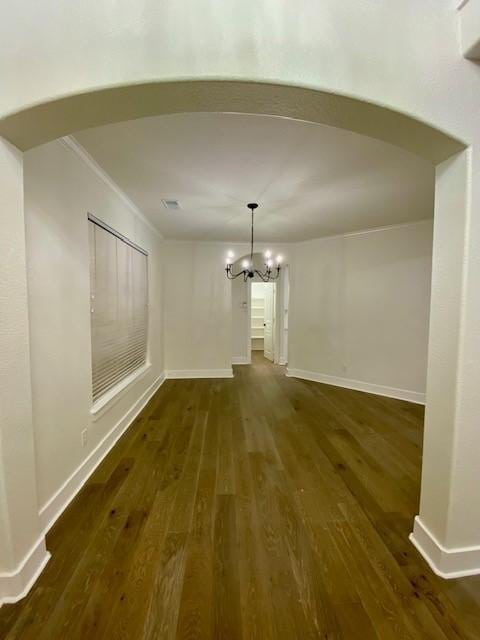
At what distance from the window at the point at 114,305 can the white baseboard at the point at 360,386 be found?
2976 millimetres

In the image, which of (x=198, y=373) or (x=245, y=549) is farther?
(x=198, y=373)

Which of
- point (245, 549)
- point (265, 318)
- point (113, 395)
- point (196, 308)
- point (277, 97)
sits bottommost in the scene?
point (245, 549)

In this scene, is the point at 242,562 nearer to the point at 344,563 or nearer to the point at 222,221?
the point at 344,563

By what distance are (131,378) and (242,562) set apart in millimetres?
2301

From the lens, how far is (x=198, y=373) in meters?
5.16

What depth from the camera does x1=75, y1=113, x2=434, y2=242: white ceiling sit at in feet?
5.90

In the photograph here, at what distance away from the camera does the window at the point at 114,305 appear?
239 cm

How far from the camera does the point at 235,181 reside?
251 centimetres

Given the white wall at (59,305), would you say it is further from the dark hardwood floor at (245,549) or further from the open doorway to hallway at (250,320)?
the open doorway to hallway at (250,320)

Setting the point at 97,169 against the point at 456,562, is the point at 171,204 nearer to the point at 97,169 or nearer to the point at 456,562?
the point at 97,169

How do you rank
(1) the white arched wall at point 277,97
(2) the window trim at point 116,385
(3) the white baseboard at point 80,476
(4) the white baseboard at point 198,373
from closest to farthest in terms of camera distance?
(1) the white arched wall at point 277,97
(3) the white baseboard at point 80,476
(2) the window trim at point 116,385
(4) the white baseboard at point 198,373

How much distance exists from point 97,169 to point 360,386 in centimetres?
453

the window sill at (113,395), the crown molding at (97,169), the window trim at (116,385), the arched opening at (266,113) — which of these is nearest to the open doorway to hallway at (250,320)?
the window trim at (116,385)

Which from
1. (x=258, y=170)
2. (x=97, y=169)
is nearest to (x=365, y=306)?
(x=258, y=170)
